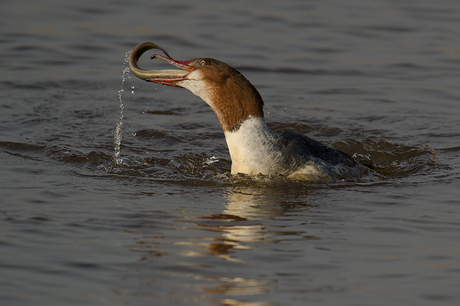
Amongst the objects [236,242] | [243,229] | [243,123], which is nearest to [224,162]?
[243,123]

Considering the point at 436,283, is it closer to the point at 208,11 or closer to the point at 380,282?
the point at 380,282

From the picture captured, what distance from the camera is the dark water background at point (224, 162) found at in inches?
156

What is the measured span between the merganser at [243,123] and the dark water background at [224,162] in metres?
0.17

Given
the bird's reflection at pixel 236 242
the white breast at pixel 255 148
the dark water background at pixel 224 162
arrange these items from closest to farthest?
the bird's reflection at pixel 236 242, the dark water background at pixel 224 162, the white breast at pixel 255 148

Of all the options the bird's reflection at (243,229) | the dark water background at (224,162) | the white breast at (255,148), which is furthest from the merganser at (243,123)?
the bird's reflection at (243,229)

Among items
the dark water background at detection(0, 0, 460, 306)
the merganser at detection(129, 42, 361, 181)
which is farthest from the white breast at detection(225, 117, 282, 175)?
the dark water background at detection(0, 0, 460, 306)

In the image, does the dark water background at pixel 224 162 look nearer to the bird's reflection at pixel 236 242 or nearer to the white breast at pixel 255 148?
the bird's reflection at pixel 236 242

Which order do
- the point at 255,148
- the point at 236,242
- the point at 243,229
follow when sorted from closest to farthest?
the point at 236,242
the point at 243,229
the point at 255,148

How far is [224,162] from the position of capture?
291 inches

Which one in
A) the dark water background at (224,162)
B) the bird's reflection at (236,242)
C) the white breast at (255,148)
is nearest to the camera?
the bird's reflection at (236,242)

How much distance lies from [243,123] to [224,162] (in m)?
1.55

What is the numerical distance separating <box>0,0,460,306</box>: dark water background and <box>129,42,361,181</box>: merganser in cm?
17

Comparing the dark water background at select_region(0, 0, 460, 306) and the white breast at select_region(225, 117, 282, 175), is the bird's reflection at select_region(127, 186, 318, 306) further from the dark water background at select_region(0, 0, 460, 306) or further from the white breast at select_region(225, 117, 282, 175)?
the white breast at select_region(225, 117, 282, 175)

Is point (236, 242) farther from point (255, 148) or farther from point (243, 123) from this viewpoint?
point (243, 123)
